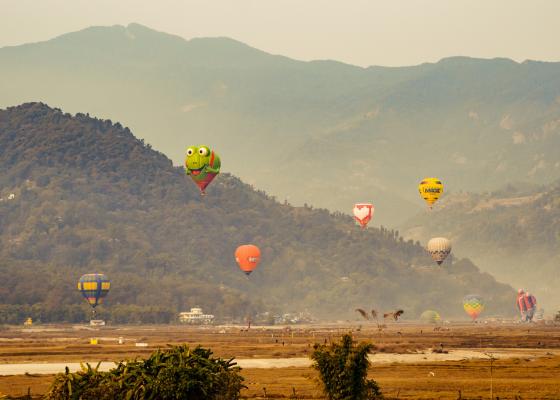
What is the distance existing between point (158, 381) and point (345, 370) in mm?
19718

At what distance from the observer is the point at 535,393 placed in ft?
342

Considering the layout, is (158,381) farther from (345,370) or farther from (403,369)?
(403,369)

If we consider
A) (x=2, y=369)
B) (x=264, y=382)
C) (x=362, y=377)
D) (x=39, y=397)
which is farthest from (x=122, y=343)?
(x=362, y=377)

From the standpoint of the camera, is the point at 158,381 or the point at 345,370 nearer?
the point at 158,381

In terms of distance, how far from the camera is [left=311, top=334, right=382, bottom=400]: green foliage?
81125 millimetres

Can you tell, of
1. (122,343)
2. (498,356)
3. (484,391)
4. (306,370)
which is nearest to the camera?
(484,391)

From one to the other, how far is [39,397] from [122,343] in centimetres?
9553

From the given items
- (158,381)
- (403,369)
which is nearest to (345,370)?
(158,381)

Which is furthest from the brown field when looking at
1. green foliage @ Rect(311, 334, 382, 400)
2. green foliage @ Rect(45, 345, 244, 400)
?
green foliage @ Rect(45, 345, 244, 400)

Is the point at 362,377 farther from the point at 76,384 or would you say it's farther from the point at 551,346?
the point at 551,346

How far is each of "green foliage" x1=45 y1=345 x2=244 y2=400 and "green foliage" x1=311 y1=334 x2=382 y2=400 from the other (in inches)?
623

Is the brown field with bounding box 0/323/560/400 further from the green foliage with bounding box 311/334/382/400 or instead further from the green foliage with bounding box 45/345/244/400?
the green foliage with bounding box 45/345/244/400

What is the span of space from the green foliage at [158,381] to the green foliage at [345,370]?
15.8 metres

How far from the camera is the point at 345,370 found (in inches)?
3189
